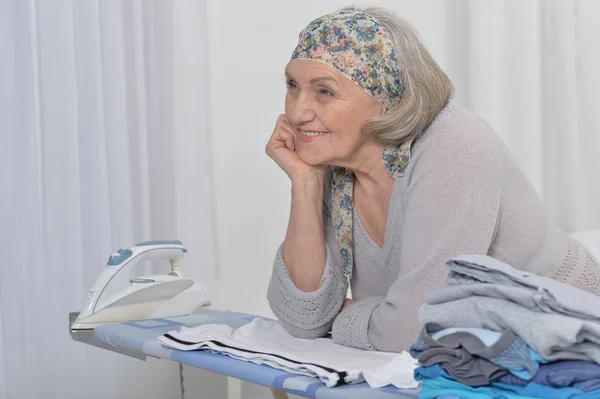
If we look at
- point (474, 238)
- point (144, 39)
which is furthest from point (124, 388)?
point (474, 238)

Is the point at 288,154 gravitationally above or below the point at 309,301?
above

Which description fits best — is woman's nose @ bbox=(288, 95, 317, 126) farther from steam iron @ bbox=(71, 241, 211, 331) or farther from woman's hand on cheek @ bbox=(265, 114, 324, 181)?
steam iron @ bbox=(71, 241, 211, 331)

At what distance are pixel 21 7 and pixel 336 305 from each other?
1.41 metres

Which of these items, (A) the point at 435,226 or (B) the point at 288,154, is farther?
(B) the point at 288,154

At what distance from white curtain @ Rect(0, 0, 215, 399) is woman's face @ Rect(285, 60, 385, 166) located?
42.5 inches

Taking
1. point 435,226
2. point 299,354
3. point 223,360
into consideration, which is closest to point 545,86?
point 435,226

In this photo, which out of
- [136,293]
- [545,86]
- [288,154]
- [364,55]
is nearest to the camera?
[364,55]

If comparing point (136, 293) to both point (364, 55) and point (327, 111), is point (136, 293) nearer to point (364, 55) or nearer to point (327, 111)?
point (327, 111)

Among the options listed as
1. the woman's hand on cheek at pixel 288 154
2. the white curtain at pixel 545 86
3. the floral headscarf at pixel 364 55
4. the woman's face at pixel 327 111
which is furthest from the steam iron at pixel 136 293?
the white curtain at pixel 545 86

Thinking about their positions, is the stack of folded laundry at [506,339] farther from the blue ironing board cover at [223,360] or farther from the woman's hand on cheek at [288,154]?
the woman's hand on cheek at [288,154]

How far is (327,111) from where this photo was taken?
164 centimetres

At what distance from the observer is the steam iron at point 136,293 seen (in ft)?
6.15

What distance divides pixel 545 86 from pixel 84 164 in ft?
6.48

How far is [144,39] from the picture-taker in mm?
2768
